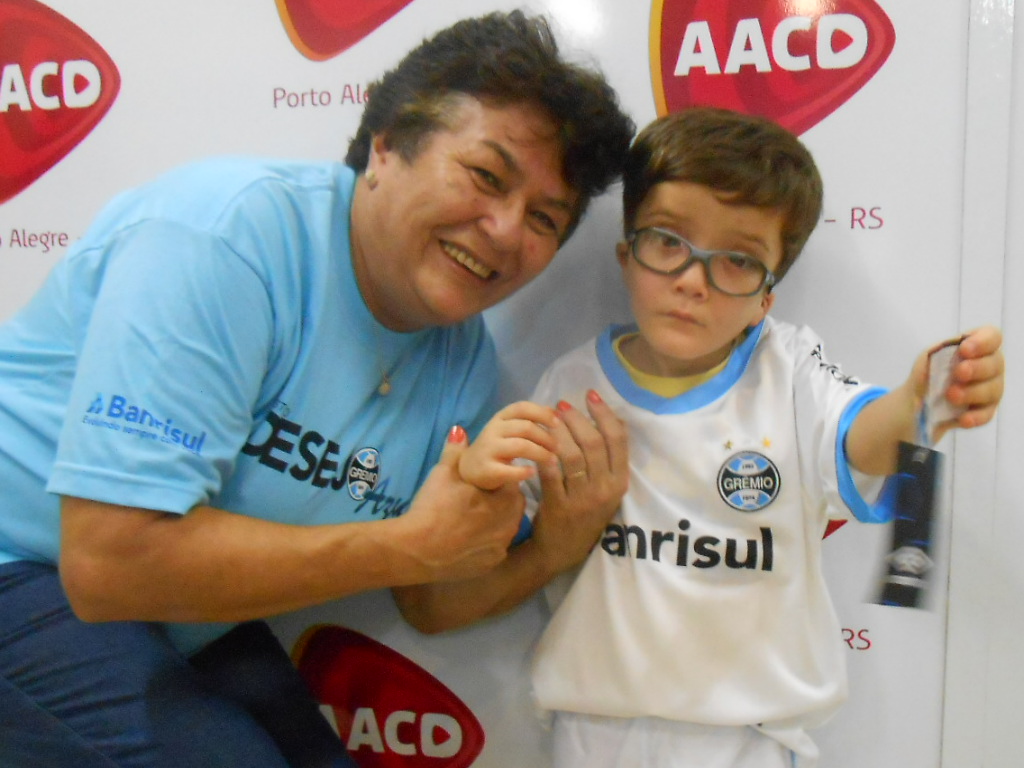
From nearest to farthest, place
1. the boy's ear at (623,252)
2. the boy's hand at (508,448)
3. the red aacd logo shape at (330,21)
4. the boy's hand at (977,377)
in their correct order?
the boy's hand at (977,377) < the boy's hand at (508,448) < the boy's ear at (623,252) < the red aacd logo shape at (330,21)

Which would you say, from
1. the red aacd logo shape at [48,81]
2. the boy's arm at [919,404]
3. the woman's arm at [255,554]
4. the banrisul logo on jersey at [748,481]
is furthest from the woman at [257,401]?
the red aacd logo shape at [48,81]

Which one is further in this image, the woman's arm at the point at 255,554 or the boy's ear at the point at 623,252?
the boy's ear at the point at 623,252

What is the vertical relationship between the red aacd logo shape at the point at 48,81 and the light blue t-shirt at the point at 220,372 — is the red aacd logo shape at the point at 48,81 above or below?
above

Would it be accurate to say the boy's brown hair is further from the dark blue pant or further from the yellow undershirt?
the dark blue pant

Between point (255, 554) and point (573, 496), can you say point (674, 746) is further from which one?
point (255, 554)

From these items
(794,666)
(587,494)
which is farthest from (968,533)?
(587,494)

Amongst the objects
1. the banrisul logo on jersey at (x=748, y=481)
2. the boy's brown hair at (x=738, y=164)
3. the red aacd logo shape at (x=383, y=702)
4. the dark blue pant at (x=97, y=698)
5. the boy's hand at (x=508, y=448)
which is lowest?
the red aacd logo shape at (x=383, y=702)

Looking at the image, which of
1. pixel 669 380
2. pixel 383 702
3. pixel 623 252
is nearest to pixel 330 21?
pixel 623 252

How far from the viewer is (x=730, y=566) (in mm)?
725

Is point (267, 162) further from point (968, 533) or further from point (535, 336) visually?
point (968, 533)

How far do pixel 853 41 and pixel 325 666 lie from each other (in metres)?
0.99

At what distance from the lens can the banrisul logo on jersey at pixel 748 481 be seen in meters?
0.71

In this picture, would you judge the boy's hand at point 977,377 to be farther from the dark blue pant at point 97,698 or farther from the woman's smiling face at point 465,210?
the dark blue pant at point 97,698

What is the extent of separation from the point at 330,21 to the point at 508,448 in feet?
2.03
